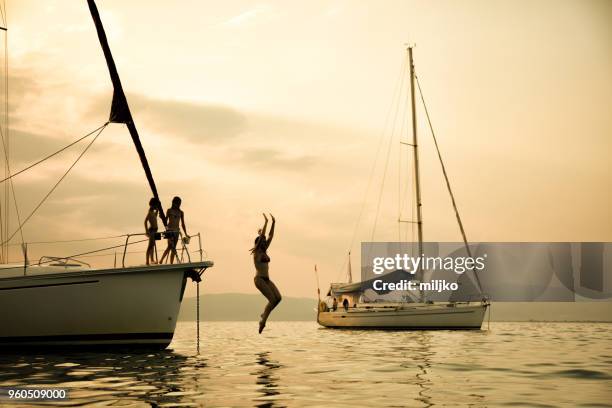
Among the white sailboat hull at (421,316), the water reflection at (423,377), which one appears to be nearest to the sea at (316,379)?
the water reflection at (423,377)

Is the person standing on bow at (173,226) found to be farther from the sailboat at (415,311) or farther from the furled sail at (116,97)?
the sailboat at (415,311)

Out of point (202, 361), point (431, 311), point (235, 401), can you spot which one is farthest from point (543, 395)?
point (431, 311)

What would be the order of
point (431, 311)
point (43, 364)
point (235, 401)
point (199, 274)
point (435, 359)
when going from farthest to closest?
point (431, 311)
point (199, 274)
point (435, 359)
point (43, 364)
point (235, 401)

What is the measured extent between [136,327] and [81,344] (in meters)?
1.62

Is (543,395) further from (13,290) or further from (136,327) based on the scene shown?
(13,290)

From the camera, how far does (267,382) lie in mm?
12336

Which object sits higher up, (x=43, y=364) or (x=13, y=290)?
(x=13, y=290)

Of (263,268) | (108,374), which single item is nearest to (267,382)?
(108,374)

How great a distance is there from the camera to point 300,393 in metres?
10.8

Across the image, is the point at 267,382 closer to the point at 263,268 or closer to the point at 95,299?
the point at 263,268

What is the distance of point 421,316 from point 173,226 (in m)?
28.3

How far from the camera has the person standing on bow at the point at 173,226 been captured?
21.1 meters

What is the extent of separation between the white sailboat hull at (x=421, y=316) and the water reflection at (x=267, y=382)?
2963cm

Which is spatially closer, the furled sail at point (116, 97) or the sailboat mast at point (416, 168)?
the furled sail at point (116, 97)
